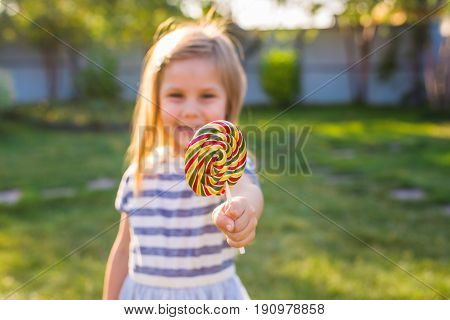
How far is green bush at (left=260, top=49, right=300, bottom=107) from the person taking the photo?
13953 millimetres

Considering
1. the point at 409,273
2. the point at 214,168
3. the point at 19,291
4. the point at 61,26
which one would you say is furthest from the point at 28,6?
the point at 214,168

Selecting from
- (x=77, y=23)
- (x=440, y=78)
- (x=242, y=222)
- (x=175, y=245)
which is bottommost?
(x=175, y=245)

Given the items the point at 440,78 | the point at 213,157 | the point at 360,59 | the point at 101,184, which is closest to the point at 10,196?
the point at 101,184

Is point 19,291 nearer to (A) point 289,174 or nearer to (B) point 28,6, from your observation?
(A) point 289,174

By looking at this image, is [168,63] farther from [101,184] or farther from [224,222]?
[101,184]

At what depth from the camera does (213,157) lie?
1568mm

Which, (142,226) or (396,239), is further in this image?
(396,239)

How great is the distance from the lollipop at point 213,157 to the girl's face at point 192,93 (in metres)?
0.21

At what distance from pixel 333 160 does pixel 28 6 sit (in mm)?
7815

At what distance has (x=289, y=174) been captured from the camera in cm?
610

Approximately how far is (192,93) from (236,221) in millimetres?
545

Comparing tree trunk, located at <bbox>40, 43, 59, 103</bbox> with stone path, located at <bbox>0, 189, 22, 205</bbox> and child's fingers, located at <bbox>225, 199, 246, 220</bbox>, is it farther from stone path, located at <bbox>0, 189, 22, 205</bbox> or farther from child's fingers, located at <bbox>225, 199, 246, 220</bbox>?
child's fingers, located at <bbox>225, 199, 246, 220</bbox>

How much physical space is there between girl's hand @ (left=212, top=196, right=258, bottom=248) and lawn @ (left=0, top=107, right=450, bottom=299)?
1.78 metres

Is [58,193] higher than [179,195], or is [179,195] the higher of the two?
[179,195]
